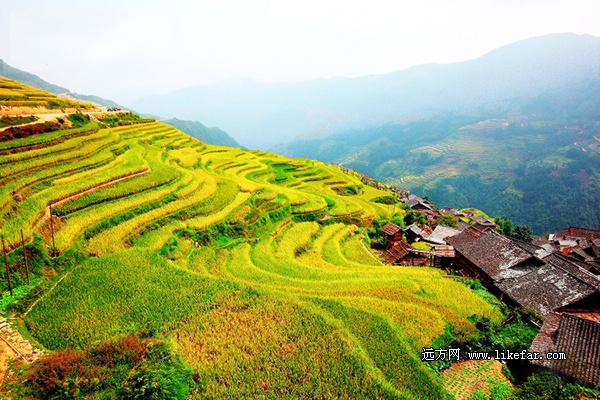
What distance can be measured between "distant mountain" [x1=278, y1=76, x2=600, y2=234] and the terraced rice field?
289ft

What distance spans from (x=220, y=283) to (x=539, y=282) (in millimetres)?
14866

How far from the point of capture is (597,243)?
34.9 metres

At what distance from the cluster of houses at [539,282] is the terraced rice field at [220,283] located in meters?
2.28

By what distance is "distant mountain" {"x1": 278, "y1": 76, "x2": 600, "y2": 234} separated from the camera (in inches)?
3381

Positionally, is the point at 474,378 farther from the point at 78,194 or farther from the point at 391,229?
the point at 78,194

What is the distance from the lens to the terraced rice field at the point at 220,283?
22.2 ft

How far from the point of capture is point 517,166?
125 metres

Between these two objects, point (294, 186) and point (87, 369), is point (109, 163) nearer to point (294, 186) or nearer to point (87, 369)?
point (87, 369)

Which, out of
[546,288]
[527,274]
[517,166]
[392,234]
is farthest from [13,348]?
[517,166]

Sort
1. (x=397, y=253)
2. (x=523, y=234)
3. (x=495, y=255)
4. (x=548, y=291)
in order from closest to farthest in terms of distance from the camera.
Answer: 1. (x=548, y=291)
2. (x=495, y=255)
3. (x=397, y=253)
4. (x=523, y=234)

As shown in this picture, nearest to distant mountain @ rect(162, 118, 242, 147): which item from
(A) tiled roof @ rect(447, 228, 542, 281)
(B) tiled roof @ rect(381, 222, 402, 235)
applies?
(B) tiled roof @ rect(381, 222, 402, 235)

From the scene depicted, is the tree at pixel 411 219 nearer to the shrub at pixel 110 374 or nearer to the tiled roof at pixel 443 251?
the tiled roof at pixel 443 251

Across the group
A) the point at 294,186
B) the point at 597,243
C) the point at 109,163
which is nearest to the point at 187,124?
the point at 294,186

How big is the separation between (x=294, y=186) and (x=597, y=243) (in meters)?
37.6
